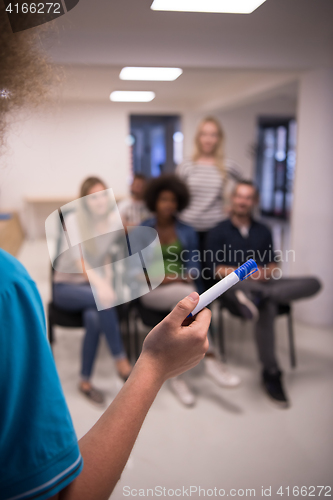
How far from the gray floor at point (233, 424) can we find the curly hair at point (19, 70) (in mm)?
205

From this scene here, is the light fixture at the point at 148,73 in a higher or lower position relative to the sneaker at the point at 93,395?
higher

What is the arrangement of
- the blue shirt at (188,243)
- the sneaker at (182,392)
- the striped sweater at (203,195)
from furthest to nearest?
the sneaker at (182,392) < the striped sweater at (203,195) < the blue shirt at (188,243)

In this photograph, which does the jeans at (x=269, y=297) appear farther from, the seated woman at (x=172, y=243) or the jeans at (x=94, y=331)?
the jeans at (x=94, y=331)

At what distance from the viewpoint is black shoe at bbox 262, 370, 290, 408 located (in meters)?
1.46

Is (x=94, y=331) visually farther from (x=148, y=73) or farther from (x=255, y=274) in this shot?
(x=148, y=73)

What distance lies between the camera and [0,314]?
31cm

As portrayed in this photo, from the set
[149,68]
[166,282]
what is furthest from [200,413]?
[149,68]

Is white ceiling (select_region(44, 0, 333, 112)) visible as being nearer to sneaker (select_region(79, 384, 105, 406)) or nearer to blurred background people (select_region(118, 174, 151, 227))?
blurred background people (select_region(118, 174, 151, 227))

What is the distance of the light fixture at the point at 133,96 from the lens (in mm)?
658

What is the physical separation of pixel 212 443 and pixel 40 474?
98 centimetres

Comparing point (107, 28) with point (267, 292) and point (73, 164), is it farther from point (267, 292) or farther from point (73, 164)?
point (267, 292)

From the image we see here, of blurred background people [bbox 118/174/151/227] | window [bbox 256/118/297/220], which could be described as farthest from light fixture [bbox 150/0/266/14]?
window [bbox 256/118/297/220]

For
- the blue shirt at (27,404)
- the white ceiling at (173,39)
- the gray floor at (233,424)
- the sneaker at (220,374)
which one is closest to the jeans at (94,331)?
the gray floor at (233,424)

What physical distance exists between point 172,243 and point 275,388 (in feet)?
3.36
